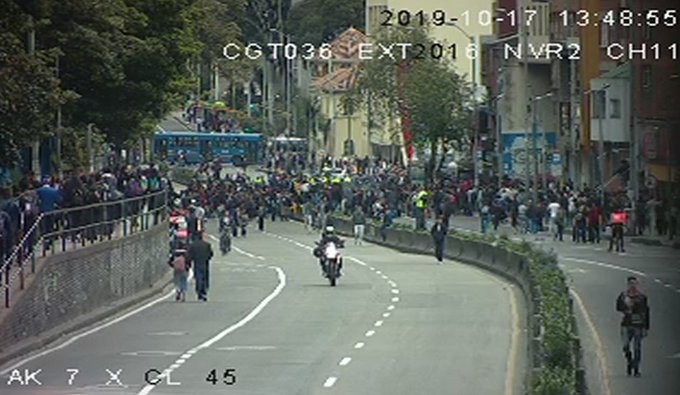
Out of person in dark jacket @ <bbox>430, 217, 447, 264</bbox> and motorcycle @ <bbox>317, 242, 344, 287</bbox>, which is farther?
person in dark jacket @ <bbox>430, 217, 447, 264</bbox>

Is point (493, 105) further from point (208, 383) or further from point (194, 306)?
point (208, 383)

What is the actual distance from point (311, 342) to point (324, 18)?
128330 millimetres

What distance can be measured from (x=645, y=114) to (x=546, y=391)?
5659cm

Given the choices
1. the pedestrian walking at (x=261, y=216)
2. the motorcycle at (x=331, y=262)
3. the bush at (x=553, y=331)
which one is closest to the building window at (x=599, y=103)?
the pedestrian walking at (x=261, y=216)

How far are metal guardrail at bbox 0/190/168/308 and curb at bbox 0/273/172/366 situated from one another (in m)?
0.88

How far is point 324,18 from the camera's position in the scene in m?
160

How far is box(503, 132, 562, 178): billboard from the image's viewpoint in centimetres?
8494

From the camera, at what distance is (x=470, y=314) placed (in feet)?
129

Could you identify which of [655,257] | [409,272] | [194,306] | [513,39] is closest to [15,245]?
[194,306]

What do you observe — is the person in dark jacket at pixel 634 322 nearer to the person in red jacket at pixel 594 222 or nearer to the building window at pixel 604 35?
the person in red jacket at pixel 594 222

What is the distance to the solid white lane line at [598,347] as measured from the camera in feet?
92.7

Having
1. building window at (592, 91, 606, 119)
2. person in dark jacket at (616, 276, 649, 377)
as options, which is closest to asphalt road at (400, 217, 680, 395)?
person in dark jacket at (616, 276, 649, 377)

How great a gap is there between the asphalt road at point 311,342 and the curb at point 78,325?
0.34 metres

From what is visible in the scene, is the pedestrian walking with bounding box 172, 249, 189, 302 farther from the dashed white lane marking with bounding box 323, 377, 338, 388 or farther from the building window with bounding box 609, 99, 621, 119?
the building window with bounding box 609, 99, 621, 119
